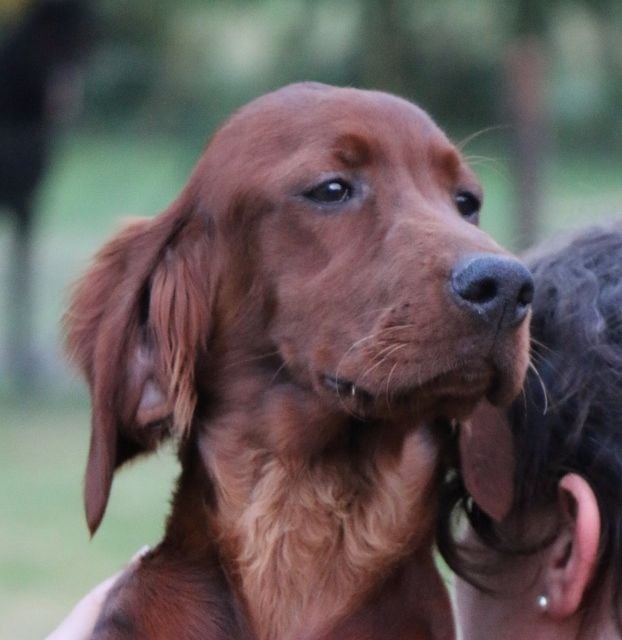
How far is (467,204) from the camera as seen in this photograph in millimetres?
2914

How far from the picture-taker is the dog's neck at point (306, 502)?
2.72 m

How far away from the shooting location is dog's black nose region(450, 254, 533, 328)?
94.3 inches

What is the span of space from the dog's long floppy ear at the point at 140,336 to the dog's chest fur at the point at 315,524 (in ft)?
0.47

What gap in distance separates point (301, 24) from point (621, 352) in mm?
8340

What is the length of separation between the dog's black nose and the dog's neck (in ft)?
1.20

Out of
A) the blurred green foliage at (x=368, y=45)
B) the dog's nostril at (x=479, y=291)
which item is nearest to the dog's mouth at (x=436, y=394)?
the dog's nostril at (x=479, y=291)

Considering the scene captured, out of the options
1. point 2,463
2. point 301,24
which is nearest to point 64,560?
point 2,463

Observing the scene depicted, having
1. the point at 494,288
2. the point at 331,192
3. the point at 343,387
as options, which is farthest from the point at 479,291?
the point at 331,192

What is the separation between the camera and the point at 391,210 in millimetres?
2719

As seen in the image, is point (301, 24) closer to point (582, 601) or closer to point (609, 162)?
point (609, 162)

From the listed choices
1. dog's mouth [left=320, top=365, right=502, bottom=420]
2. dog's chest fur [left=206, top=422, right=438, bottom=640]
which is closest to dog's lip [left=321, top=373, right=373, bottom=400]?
dog's mouth [left=320, top=365, right=502, bottom=420]

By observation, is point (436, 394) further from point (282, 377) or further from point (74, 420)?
point (74, 420)

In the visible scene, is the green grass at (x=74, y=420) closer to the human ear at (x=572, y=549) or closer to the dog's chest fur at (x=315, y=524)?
the dog's chest fur at (x=315, y=524)

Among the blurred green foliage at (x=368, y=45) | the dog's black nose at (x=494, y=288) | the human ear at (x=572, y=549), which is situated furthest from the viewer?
the blurred green foliage at (x=368, y=45)
